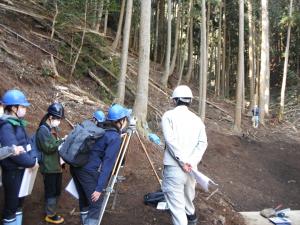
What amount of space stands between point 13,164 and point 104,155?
1.07 metres

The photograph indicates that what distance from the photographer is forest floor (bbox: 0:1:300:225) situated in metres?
6.62

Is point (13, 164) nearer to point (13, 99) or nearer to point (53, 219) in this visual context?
point (13, 99)

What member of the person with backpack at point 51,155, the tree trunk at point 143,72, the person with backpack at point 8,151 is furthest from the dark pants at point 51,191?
the tree trunk at point 143,72

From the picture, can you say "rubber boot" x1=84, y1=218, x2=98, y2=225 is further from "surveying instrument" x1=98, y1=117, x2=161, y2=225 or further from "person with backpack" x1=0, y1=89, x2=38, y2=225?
"person with backpack" x1=0, y1=89, x2=38, y2=225

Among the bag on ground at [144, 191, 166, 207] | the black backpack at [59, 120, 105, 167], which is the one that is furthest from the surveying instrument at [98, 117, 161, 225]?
the bag on ground at [144, 191, 166, 207]

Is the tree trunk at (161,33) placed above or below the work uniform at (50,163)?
above

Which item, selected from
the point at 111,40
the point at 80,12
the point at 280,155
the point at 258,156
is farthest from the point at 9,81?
the point at 111,40

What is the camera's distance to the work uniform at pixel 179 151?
16.9ft

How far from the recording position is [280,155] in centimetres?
1658

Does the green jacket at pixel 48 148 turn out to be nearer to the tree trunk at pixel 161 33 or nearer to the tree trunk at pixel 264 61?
the tree trunk at pixel 264 61

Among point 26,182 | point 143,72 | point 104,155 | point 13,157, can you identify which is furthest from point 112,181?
point 143,72

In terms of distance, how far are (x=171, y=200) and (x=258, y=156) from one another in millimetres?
11623

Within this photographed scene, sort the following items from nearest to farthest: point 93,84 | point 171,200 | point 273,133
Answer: point 171,200 → point 93,84 → point 273,133

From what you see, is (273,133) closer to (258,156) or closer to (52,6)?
(258,156)
